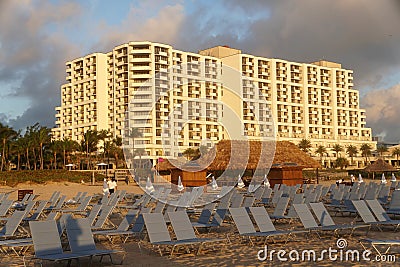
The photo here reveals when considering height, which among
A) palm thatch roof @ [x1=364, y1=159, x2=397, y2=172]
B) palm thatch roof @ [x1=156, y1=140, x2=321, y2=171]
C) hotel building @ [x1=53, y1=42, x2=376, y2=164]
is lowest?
palm thatch roof @ [x1=364, y1=159, x2=397, y2=172]

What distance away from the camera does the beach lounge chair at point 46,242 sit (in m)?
6.04

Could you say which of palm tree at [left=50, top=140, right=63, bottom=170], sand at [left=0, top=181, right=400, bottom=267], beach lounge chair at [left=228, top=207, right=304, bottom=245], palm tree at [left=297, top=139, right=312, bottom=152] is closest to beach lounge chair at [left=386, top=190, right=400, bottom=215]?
sand at [left=0, top=181, right=400, bottom=267]

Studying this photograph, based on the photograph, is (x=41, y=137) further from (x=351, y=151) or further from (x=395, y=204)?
(x=395, y=204)

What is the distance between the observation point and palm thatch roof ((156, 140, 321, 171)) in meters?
24.6

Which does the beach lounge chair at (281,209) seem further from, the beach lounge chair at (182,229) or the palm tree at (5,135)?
the palm tree at (5,135)

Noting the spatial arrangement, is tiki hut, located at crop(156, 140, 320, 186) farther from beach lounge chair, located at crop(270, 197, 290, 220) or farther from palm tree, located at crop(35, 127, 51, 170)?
palm tree, located at crop(35, 127, 51, 170)

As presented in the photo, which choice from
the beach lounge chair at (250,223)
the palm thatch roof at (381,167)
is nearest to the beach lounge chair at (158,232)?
the beach lounge chair at (250,223)

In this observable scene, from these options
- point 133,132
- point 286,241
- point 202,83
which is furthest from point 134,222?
point 202,83

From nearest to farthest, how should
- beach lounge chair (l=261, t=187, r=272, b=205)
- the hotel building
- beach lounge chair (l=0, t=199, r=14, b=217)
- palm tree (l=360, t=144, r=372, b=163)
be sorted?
beach lounge chair (l=0, t=199, r=14, b=217) → beach lounge chair (l=261, t=187, r=272, b=205) → the hotel building → palm tree (l=360, t=144, r=372, b=163)

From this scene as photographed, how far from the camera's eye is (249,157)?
2558 cm

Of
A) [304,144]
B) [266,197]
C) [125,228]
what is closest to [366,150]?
[304,144]

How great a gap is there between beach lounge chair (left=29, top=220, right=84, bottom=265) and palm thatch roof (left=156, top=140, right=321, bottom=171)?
17930 millimetres

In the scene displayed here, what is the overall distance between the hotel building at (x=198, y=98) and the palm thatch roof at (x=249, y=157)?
4320cm

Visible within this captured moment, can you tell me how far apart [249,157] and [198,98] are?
52.2m
